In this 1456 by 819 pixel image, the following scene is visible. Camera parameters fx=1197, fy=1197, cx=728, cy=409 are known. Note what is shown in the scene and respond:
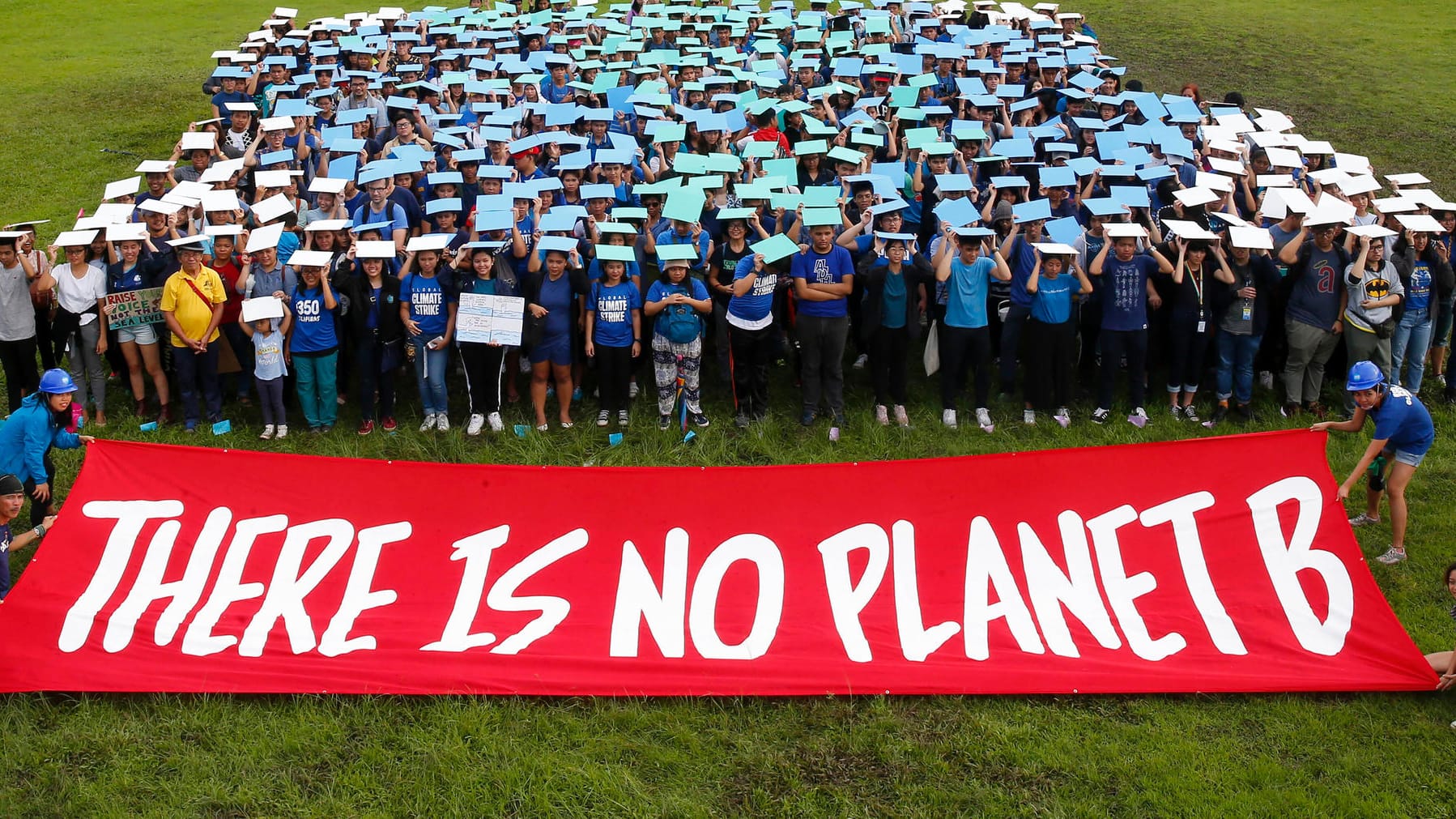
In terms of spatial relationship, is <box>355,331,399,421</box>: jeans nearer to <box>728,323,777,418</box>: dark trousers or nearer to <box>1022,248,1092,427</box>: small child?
<box>728,323,777,418</box>: dark trousers

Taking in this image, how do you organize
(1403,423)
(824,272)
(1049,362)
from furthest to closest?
(1049,362), (824,272), (1403,423)

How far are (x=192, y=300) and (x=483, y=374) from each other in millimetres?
2749

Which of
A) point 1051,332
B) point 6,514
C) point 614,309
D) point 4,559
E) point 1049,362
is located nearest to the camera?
point 6,514

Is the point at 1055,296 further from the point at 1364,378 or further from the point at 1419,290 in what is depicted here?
the point at 1419,290

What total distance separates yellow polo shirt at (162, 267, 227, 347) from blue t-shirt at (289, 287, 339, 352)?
748mm

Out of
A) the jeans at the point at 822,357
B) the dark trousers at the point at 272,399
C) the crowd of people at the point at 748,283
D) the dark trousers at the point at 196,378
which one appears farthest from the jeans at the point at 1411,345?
the dark trousers at the point at 196,378

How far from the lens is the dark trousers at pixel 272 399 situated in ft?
36.4

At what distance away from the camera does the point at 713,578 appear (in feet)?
26.7

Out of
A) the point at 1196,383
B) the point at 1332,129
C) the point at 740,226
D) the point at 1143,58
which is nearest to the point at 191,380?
the point at 740,226

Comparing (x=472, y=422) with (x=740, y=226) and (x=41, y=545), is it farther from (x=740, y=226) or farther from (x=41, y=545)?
(x=41, y=545)

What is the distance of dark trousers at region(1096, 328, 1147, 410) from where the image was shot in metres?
11.1

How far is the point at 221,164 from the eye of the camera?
43.1 feet

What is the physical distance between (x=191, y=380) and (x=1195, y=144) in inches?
455

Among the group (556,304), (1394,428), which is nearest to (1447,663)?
(1394,428)
